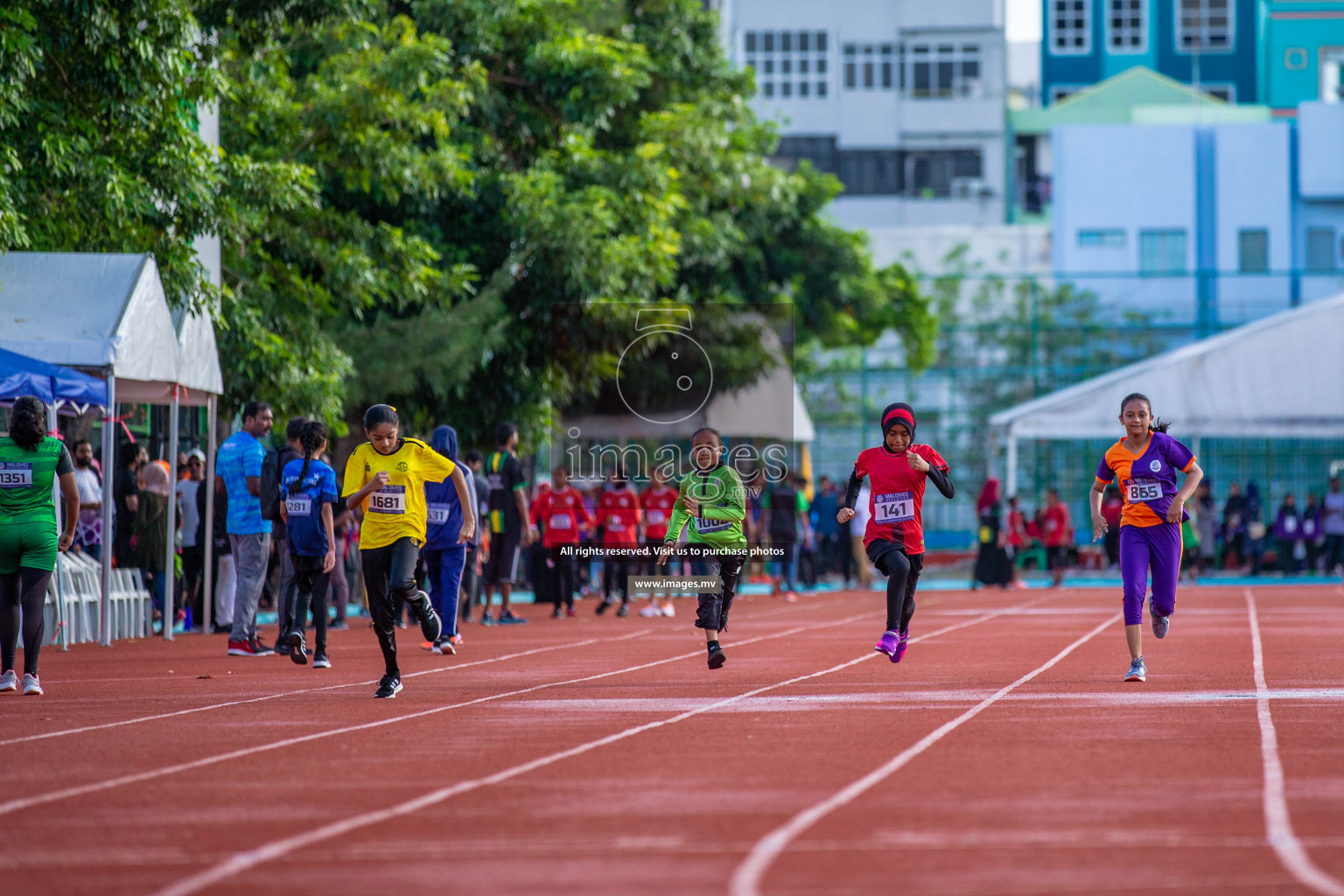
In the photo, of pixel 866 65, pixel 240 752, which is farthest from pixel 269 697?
pixel 866 65

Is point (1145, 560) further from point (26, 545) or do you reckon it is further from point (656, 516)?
point (656, 516)

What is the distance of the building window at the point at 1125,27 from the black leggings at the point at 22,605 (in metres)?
64.7

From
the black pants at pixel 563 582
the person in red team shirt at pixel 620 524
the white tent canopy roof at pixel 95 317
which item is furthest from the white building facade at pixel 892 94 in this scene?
the white tent canopy roof at pixel 95 317

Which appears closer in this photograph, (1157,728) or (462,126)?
(1157,728)

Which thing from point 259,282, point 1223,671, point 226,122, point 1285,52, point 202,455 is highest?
point 1285,52

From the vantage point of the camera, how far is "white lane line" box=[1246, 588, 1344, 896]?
590cm

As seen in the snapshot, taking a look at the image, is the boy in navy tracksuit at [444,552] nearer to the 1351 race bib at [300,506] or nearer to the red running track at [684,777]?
the red running track at [684,777]

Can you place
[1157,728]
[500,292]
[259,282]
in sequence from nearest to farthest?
[1157,728] < [259,282] < [500,292]

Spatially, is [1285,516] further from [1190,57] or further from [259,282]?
[1190,57]

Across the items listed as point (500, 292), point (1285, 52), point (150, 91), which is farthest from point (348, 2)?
point (1285, 52)

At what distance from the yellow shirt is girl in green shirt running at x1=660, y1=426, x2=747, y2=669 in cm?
212

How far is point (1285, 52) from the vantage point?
221ft

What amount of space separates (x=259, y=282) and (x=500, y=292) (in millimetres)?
5091

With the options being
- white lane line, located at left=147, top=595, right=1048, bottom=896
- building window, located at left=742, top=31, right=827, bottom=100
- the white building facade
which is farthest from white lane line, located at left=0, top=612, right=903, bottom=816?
building window, located at left=742, top=31, right=827, bottom=100
